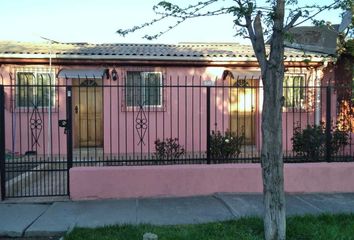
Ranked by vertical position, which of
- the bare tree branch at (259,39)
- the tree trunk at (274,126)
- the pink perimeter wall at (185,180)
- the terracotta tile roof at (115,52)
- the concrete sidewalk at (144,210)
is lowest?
the concrete sidewalk at (144,210)

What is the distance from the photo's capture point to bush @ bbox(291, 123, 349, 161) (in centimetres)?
938

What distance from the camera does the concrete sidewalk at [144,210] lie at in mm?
6395

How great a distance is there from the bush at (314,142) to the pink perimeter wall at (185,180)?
34.9 inches

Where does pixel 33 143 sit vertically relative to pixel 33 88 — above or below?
below

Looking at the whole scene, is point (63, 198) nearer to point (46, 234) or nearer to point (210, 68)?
point (46, 234)

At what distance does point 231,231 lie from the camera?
5.75 metres

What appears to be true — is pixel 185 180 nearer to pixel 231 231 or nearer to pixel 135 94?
pixel 231 231

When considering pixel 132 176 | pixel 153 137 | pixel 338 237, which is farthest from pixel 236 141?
pixel 338 237

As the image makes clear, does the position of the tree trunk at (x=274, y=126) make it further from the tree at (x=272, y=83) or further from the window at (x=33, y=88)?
the window at (x=33, y=88)

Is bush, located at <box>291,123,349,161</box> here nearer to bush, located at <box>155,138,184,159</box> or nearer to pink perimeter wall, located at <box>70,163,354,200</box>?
pink perimeter wall, located at <box>70,163,354,200</box>

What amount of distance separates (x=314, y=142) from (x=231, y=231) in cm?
440

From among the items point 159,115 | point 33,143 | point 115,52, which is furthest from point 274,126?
point 115,52

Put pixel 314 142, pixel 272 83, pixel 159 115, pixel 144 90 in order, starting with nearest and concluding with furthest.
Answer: pixel 272 83
pixel 314 142
pixel 144 90
pixel 159 115

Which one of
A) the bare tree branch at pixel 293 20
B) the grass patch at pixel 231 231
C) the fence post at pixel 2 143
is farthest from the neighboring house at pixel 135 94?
the bare tree branch at pixel 293 20
